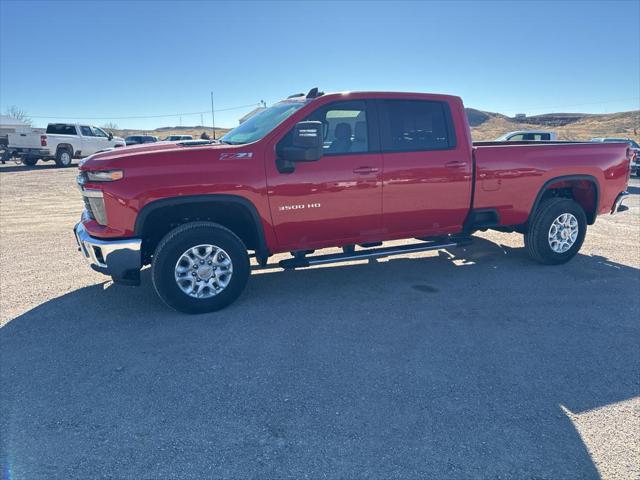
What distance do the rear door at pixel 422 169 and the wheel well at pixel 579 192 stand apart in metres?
1.36

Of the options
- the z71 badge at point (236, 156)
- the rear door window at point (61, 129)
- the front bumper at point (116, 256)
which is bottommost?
the front bumper at point (116, 256)

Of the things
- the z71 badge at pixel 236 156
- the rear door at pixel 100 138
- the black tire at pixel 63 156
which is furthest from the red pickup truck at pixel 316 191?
the rear door at pixel 100 138

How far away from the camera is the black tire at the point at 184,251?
13.6 feet

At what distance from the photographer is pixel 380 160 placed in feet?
15.6

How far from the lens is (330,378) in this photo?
3.25 m

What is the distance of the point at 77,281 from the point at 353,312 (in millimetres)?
3365

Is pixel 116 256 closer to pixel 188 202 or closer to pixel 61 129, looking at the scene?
pixel 188 202

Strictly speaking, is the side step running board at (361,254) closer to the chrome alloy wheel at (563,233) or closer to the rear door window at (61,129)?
the chrome alloy wheel at (563,233)

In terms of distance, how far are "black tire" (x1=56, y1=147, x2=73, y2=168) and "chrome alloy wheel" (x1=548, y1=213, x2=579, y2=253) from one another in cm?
2295

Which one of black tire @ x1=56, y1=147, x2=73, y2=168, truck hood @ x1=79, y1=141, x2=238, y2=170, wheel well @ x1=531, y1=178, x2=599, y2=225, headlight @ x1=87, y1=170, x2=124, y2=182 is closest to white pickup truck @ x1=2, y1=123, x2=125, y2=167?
black tire @ x1=56, y1=147, x2=73, y2=168

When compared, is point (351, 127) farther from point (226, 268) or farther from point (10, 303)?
point (10, 303)

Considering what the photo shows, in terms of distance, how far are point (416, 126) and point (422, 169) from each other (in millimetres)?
518

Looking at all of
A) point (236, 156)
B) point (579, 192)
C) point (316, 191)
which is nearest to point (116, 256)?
point (236, 156)

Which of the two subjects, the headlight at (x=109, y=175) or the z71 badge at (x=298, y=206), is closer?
the headlight at (x=109, y=175)
